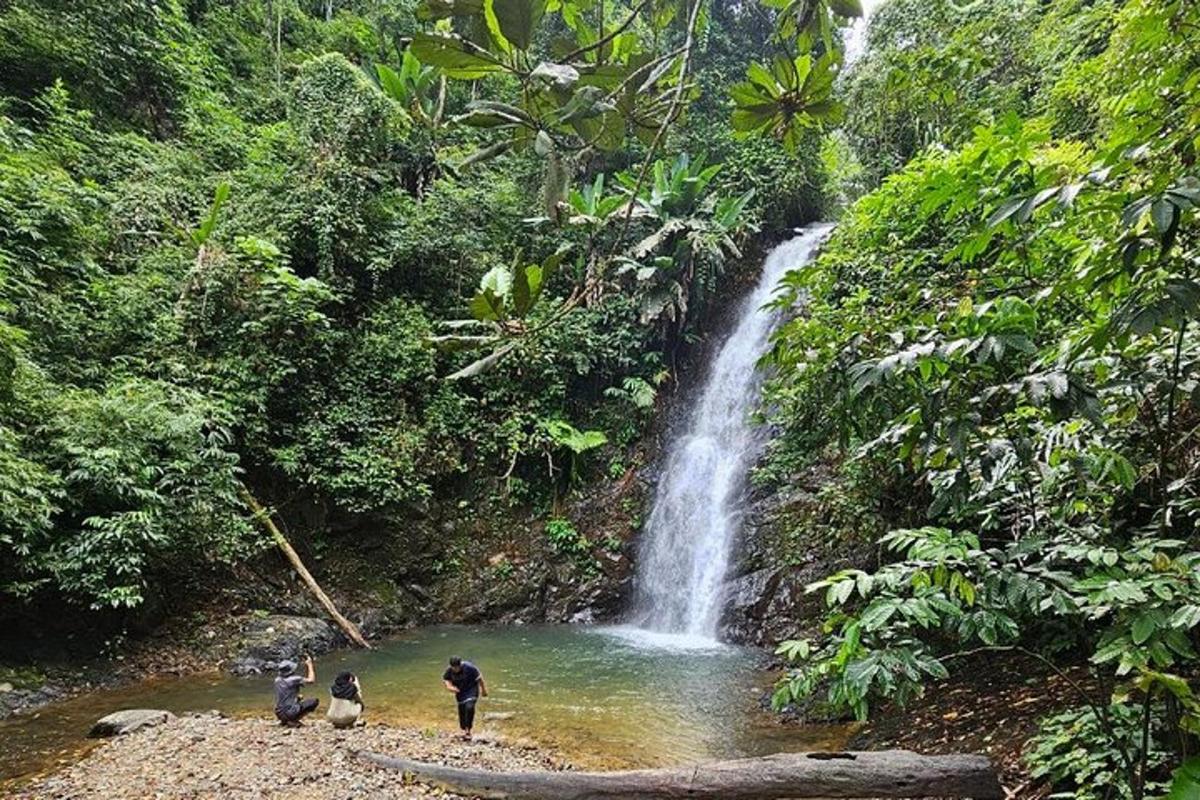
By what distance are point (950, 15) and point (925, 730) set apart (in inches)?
324

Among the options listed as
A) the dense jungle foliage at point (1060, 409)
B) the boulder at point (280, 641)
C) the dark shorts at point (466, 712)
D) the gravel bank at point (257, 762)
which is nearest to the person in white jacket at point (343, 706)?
the gravel bank at point (257, 762)

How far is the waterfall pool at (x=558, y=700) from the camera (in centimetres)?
574

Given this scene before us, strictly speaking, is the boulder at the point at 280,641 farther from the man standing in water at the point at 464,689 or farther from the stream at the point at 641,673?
the man standing in water at the point at 464,689

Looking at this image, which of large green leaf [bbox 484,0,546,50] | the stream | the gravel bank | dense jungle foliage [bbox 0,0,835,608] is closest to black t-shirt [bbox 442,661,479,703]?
the gravel bank

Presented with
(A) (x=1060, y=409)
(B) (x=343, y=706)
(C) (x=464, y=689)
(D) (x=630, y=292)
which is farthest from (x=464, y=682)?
(D) (x=630, y=292)

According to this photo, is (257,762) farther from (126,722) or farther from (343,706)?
(126,722)

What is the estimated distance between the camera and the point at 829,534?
821 centimetres

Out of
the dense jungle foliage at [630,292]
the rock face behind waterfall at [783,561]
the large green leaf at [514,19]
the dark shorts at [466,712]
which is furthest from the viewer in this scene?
the rock face behind waterfall at [783,561]

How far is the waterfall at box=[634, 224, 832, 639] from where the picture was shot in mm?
11148

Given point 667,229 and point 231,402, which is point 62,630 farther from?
point 667,229

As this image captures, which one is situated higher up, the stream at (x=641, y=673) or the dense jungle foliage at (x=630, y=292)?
the dense jungle foliage at (x=630, y=292)

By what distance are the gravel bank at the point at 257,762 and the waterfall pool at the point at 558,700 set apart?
0.49 meters

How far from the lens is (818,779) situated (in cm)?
319

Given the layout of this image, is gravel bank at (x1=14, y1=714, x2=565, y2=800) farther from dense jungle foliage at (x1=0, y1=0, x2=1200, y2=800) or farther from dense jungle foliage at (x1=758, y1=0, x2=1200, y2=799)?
dense jungle foliage at (x1=758, y1=0, x2=1200, y2=799)
